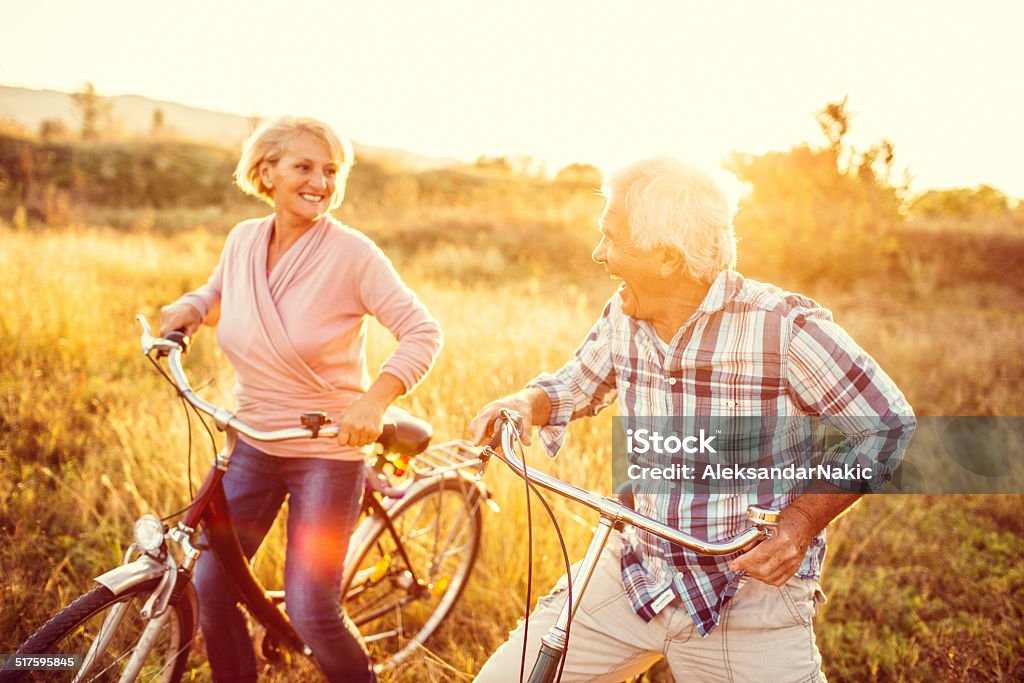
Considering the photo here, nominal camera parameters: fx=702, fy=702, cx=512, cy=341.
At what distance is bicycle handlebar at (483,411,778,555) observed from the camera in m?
1.44

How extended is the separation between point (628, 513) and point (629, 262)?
73 centimetres

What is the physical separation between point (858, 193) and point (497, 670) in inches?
559

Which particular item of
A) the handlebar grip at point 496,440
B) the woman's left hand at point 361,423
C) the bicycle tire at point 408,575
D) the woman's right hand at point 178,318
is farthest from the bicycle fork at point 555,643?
the woman's right hand at point 178,318

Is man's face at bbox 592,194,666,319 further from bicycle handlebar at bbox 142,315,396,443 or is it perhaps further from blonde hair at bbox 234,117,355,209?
blonde hair at bbox 234,117,355,209

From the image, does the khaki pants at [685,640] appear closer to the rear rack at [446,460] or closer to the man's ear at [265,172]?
the rear rack at [446,460]

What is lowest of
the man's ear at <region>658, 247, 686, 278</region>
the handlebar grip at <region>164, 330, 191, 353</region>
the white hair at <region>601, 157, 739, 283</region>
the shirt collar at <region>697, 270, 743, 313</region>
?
the handlebar grip at <region>164, 330, 191, 353</region>

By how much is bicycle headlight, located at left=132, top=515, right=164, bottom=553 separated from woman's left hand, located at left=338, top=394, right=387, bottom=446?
64 centimetres

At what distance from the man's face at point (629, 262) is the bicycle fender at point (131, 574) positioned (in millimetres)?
1668

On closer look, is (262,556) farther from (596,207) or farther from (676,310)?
(596,207)

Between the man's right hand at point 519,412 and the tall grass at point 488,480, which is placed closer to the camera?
the man's right hand at point 519,412

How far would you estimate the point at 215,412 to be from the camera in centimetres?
226

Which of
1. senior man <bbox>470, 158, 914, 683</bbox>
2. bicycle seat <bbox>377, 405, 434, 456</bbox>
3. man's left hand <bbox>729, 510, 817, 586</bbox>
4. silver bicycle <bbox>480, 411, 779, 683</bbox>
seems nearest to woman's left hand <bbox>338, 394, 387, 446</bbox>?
bicycle seat <bbox>377, 405, 434, 456</bbox>

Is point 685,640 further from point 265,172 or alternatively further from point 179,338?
point 265,172

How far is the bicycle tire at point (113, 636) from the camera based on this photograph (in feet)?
6.49
